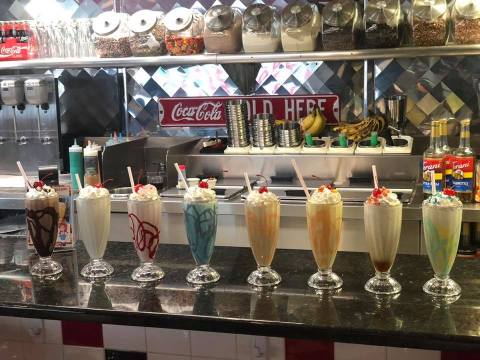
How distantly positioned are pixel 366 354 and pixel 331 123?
2710mm

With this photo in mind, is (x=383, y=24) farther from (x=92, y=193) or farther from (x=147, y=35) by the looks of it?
(x=92, y=193)

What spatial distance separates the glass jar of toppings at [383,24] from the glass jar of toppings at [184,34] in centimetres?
103

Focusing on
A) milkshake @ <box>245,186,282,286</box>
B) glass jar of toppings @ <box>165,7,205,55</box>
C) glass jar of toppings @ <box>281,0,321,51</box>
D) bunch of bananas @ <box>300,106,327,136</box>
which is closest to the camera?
milkshake @ <box>245,186,282,286</box>

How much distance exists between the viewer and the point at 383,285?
6.07 feet

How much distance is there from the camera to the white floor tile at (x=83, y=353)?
2.04 meters

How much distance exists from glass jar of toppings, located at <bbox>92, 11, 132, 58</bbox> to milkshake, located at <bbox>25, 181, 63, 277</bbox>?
2.19m

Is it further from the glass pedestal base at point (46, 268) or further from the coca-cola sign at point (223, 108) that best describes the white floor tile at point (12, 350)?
the coca-cola sign at point (223, 108)

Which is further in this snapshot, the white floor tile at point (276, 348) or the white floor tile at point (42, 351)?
the white floor tile at point (42, 351)

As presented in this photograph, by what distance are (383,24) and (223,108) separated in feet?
4.19

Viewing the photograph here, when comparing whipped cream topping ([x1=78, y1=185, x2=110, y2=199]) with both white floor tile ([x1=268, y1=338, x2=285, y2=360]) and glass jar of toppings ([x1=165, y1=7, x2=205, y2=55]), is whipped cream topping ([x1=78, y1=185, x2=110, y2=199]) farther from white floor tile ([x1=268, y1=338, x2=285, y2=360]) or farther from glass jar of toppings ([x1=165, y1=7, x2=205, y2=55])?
glass jar of toppings ([x1=165, y1=7, x2=205, y2=55])

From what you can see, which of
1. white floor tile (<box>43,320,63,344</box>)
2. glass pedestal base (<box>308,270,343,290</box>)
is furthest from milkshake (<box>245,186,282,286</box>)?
white floor tile (<box>43,320,63,344</box>)

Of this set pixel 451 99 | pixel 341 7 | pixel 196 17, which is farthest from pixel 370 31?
pixel 196 17

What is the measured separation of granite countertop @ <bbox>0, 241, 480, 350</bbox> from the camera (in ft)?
5.24

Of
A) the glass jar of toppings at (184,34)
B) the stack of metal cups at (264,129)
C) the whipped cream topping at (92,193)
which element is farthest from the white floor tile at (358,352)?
the glass jar of toppings at (184,34)
